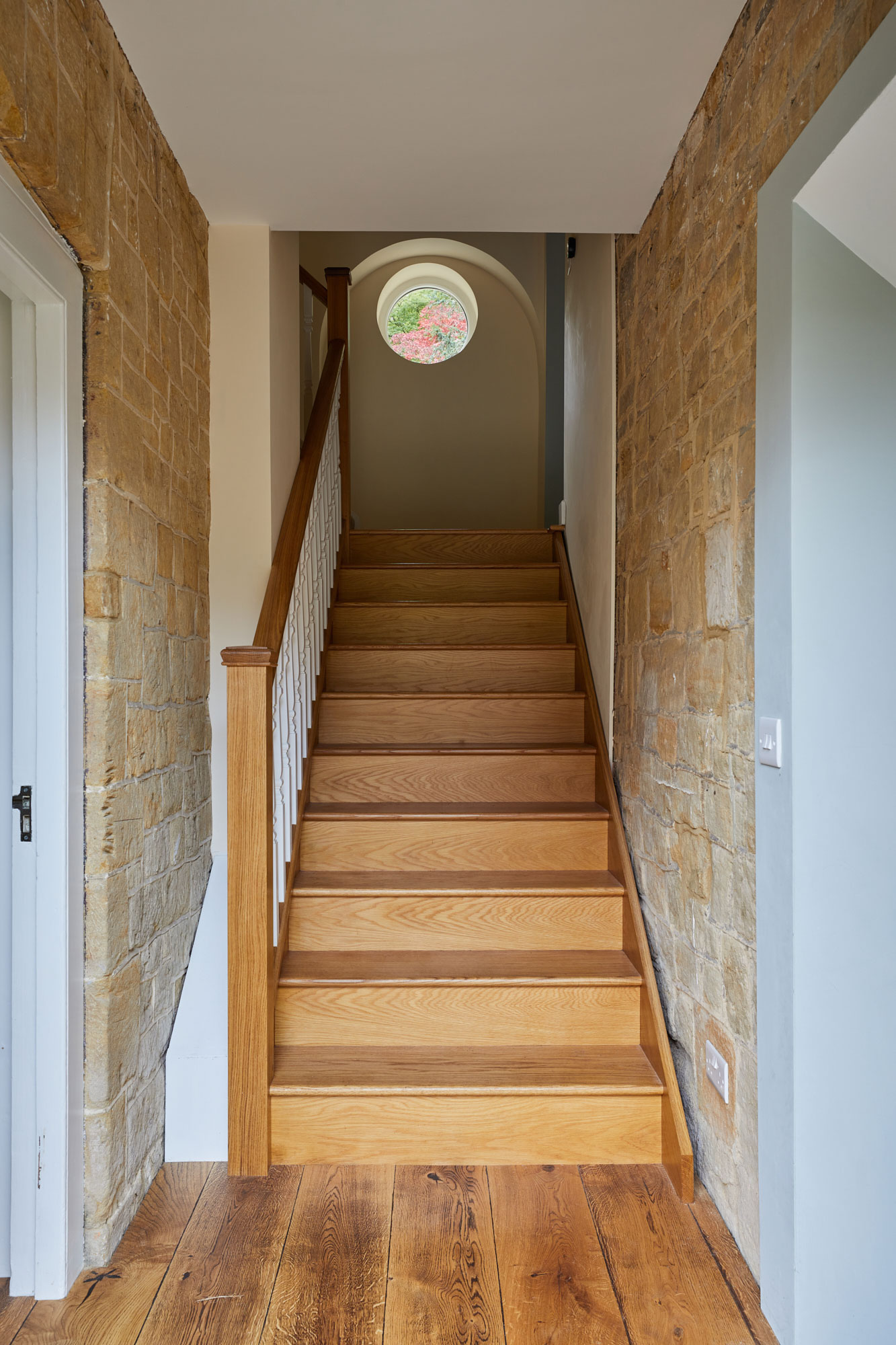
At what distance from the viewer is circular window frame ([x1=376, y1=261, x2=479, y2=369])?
6.38 metres

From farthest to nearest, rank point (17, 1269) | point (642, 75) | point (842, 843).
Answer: point (642, 75) < point (17, 1269) < point (842, 843)

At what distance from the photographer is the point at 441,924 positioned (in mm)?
2566

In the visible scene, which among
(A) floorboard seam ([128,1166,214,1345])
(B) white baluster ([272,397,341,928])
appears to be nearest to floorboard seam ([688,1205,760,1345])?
(A) floorboard seam ([128,1166,214,1345])

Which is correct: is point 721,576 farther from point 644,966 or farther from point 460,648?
point 460,648

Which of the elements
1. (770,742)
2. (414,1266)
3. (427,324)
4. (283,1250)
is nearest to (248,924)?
(283,1250)

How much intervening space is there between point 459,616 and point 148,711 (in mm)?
1910


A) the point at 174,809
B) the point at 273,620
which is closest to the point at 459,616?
the point at 273,620

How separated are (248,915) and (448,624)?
76.8 inches

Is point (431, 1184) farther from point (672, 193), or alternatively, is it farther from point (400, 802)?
point (672, 193)

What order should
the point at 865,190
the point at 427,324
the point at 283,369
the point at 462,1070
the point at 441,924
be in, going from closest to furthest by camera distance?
the point at 865,190 < the point at 462,1070 < the point at 441,924 < the point at 283,369 < the point at 427,324

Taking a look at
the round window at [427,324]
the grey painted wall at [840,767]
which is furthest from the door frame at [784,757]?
the round window at [427,324]

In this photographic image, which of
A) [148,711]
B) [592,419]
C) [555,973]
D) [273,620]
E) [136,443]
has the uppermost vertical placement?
[592,419]

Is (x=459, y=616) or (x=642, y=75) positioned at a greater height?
(x=642, y=75)

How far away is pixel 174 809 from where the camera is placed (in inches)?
91.1
